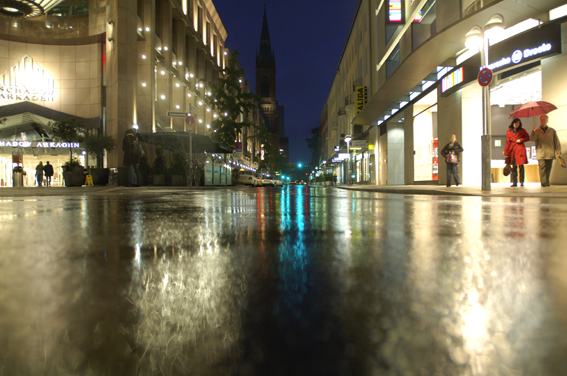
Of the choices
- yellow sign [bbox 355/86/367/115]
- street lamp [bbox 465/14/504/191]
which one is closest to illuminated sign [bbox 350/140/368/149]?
yellow sign [bbox 355/86/367/115]

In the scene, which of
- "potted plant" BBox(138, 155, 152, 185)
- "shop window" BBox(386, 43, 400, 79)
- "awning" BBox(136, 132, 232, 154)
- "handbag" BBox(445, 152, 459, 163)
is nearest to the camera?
"handbag" BBox(445, 152, 459, 163)

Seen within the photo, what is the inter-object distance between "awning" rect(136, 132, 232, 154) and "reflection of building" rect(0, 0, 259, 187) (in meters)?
1.90

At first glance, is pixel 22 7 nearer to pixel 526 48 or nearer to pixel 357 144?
pixel 357 144

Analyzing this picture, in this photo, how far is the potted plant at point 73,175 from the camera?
18.8 metres

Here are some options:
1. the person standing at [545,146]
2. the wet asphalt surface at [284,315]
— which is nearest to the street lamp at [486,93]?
the person standing at [545,146]

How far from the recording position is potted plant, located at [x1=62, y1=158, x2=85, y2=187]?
1877 centimetres

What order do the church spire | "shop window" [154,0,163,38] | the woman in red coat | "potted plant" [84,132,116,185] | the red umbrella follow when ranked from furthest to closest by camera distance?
the church spire
"shop window" [154,0,163,38]
"potted plant" [84,132,116,185]
the woman in red coat
the red umbrella

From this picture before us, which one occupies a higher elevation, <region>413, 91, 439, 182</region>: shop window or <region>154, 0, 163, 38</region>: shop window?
<region>154, 0, 163, 38</region>: shop window

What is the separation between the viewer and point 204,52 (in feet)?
128

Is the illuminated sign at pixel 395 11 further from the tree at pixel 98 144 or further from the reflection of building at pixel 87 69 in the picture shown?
the tree at pixel 98 144

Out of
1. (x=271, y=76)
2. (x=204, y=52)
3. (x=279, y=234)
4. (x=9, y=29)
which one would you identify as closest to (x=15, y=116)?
(x=9, y=29)

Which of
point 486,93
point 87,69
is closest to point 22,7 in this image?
point 87,69

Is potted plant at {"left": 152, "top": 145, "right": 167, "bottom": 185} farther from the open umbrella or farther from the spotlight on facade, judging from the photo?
the open umbrella

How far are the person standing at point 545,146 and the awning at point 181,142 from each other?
17294 mm
